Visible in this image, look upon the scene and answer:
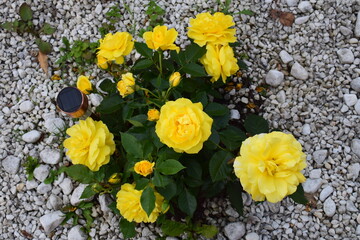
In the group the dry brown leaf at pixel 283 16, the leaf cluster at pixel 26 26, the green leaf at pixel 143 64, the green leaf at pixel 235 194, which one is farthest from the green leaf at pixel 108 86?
the dry brown leaf at pixel 283 16

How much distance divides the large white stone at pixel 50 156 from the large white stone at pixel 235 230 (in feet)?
3.27

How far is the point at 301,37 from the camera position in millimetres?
2301

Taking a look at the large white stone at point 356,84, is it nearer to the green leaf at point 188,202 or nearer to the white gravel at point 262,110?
the white gravel at point 262,110

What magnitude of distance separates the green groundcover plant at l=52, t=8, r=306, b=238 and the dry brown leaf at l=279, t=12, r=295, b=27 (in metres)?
0.73

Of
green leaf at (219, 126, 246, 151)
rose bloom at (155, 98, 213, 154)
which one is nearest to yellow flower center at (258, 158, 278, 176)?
rose bloom at (155, 98, 213, 154)

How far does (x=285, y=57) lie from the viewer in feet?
7.37

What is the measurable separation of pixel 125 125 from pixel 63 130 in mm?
511

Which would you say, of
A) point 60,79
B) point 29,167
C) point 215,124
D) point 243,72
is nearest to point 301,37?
point 243,72

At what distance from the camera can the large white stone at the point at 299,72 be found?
2182 millimetres

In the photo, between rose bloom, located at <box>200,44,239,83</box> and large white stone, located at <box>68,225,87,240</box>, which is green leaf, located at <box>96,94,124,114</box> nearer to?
rose bloom, located at <box>200,44,239,83</box>

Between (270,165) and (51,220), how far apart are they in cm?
130

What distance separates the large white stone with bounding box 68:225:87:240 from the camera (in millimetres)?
2038

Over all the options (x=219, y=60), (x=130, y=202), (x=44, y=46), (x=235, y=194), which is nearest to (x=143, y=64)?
(x=219, y=60)

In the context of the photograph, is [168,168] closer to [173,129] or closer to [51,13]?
[173,129]
